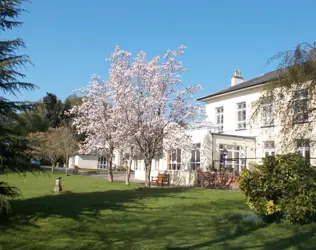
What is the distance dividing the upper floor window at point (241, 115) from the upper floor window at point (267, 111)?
705 inches

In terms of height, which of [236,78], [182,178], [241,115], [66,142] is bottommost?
[182,178]

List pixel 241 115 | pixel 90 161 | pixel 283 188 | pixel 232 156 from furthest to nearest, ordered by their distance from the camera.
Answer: pixel 90 161, pixel 241 115, pixel 232 156, pixel 283 188

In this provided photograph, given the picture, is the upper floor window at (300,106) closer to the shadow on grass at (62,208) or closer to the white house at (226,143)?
the shadow on grass at (62,208)

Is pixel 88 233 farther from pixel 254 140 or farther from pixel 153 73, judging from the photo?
pixel 254 140

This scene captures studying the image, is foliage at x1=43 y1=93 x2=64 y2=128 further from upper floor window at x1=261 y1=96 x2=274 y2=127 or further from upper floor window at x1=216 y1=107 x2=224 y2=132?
upper floor window at x1=261 y1=96 x2=274 y2=127

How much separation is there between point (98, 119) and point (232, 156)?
35.2 ft

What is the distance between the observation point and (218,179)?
877 inches

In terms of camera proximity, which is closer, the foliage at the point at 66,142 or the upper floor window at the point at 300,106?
the upper floor window at the point at 300,106

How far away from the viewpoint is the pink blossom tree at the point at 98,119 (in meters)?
27.8

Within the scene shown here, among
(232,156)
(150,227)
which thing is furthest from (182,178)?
(150,227)

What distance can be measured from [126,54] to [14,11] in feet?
52.5

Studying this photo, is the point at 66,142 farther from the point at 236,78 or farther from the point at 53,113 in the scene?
the point at 53,113

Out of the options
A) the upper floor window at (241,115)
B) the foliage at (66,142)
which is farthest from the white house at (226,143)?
the foliage at (66,142)

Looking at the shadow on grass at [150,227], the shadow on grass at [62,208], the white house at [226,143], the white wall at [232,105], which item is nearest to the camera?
the shadow on grass at [150,227]
